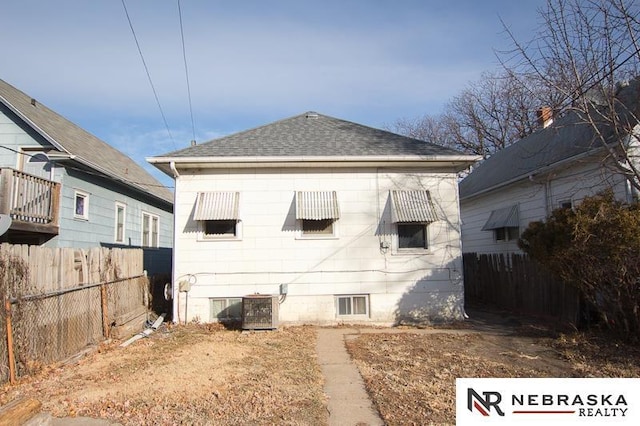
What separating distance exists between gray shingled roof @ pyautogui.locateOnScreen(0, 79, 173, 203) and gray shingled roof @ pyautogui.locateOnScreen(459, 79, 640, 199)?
39.7ft

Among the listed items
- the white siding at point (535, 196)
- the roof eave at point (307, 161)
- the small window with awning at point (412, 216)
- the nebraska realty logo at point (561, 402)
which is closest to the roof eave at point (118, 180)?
the roof eave at point (307, 161)

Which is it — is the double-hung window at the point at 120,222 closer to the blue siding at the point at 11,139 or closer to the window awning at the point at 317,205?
the blue siding at the point at 11,139

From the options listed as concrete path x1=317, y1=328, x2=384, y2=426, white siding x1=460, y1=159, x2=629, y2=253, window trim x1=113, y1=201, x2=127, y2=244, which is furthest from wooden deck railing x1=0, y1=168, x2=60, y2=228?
white siding x1=460, y1=159, x2=629, y2=253

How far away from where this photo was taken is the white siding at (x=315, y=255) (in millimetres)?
9586

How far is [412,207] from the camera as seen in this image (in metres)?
9.67

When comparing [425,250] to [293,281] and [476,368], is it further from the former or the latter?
[476,368]

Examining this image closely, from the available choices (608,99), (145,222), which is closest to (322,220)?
(608,99)

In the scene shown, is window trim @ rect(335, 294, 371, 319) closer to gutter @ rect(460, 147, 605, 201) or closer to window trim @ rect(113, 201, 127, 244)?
gutter @ rect(460, 147, 605, 201)

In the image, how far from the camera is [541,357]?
21.7 ft

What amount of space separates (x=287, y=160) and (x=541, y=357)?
20.8 ft

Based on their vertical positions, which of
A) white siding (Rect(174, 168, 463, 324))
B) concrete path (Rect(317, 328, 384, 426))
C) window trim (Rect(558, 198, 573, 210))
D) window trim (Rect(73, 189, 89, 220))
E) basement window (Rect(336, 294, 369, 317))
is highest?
window trim (Rect(73, 189, 89, 220))

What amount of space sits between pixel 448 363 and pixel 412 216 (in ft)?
13.0

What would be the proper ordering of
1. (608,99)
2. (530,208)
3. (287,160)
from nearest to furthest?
(608,99) → (287,160) → (530,208)

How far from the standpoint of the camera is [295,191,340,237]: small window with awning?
9.44 m
